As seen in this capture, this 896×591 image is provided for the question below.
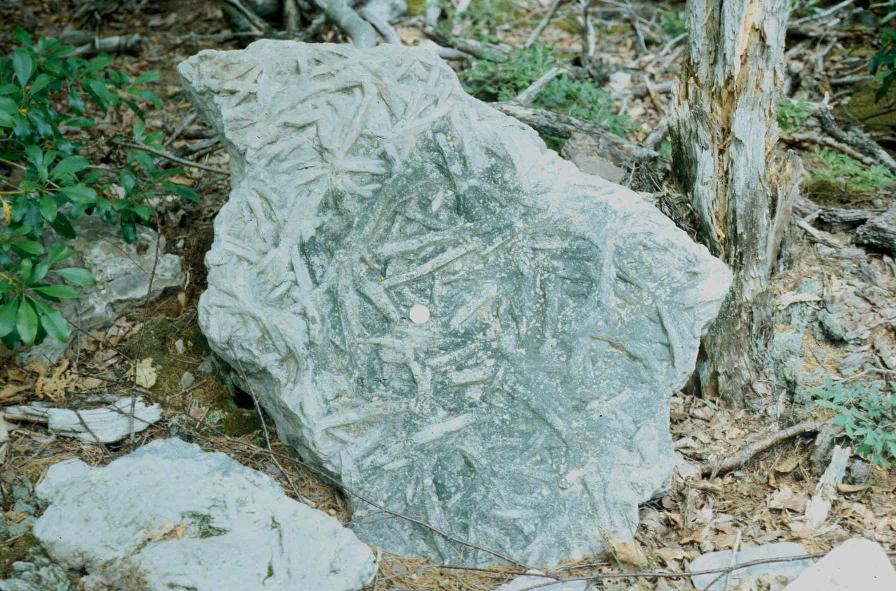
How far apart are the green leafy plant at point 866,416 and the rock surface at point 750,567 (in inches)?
20.9

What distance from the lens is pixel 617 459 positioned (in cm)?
306

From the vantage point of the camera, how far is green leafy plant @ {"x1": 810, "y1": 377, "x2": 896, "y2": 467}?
10.6ft

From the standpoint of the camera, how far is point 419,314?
10.5ft

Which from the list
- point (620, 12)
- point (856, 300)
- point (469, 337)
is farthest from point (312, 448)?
point (620, 12)

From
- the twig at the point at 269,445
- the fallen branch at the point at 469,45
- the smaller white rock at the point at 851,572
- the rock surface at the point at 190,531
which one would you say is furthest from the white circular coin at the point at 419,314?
the fallen branch at the point at 469,45

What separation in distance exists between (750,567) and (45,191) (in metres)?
2.96

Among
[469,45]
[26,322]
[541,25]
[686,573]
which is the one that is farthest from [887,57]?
[26,322]

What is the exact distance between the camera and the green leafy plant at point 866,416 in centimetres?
324

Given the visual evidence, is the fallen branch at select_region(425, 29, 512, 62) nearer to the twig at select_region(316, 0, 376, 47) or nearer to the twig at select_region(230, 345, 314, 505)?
the twig at select_region(316, 0, 376, 47)

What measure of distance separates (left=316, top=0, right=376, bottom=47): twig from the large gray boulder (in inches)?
64.5

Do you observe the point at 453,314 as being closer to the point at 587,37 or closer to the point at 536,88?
the point at 536,88

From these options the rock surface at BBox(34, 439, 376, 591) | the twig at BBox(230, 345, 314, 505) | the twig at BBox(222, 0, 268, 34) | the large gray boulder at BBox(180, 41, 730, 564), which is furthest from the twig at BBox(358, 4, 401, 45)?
the rock surface at BBox(34, 439, 376, 591)

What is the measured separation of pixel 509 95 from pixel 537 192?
186cm

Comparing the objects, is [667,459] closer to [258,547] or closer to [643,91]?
[258,547]
